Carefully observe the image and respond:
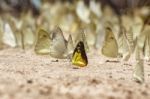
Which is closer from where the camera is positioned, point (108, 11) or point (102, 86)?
point (102, 86)

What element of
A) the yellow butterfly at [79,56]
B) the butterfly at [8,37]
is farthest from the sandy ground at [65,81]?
the butterfly at [8,37]

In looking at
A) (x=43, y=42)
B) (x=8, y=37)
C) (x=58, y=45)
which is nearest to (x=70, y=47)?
(x=58, y=45)

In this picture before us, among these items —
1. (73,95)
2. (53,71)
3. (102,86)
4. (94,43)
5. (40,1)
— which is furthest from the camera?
(40,1)

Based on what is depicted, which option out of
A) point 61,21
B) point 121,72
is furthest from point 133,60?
point 61,21

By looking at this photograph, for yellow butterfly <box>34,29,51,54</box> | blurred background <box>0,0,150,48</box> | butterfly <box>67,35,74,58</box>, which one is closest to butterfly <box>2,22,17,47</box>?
blurred background <box>0,0,150,48</box>

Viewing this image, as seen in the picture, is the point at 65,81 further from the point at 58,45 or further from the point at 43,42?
the point at 43,42

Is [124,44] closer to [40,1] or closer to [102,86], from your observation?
[102,86]

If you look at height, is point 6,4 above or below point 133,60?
above

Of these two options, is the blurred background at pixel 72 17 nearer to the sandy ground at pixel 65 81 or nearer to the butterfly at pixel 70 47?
the butterfly at pixel 70 47
